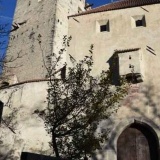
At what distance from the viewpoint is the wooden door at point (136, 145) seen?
12453 millimetres

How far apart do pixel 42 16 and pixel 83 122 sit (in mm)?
15847

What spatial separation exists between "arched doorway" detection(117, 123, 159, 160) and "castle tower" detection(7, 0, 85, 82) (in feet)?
32.9

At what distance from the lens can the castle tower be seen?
2277 cm

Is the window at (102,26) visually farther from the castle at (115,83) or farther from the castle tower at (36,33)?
the castle tower at (36,33)

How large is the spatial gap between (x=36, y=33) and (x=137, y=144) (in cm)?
1452

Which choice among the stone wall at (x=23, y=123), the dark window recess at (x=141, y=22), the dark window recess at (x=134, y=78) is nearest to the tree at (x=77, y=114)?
the dark window recess at (x=134, y=78)

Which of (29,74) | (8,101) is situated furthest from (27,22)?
(8,101)

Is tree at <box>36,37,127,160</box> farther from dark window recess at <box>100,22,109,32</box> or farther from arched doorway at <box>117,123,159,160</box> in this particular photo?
dark window recess at <box>100,22,109,32</box>

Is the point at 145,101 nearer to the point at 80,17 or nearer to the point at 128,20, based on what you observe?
the point at 128,20

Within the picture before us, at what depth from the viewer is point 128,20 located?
626 inches

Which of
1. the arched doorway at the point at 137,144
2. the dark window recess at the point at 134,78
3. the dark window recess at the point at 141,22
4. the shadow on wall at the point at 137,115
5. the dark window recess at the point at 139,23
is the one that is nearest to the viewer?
the arched doorway at the point at 137,144

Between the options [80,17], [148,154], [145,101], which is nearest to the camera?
[148,154]

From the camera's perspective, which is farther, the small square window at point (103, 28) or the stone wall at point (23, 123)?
the small square window at point (103, 28)

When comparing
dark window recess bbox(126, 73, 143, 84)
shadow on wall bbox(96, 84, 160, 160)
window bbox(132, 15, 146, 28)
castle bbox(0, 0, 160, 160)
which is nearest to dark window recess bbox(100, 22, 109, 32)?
castle bbox(0, 0, 160, 160)
